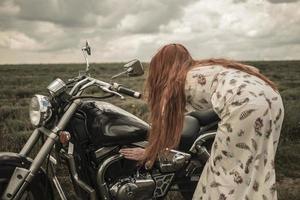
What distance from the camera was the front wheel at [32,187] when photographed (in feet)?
13.6

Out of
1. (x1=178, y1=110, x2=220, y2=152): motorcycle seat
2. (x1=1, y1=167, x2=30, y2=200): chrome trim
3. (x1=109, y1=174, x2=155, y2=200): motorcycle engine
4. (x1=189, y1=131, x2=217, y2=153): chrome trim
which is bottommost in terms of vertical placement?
(x1=109, y1=174, x2=155, y2=200): motorcycle engine

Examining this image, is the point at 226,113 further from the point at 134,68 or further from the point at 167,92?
the point at 134,68

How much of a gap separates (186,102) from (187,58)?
1.01 ft

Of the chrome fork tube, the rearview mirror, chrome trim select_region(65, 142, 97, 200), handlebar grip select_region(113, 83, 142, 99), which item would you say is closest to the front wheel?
the chrome fork tube

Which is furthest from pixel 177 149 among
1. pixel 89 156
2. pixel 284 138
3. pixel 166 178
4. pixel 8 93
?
pixel 8 93

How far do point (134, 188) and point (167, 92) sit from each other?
1.01m

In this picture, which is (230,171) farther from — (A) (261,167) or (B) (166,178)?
(B) (166,178)

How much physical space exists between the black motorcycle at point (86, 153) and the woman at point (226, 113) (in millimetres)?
335

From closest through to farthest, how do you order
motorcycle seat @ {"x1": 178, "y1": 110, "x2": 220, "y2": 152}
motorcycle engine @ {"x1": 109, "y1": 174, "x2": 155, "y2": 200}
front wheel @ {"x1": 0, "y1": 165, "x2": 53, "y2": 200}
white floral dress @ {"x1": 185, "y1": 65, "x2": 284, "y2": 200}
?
1. white floral dress @ {"x1": 185, "y1": 65, "x2": 284, "y2": 200}
2. front wheel @ {"x1": 0, "y1": 165, "x2": 53, "y2": 200}
3. motorcycle engine @ {"x1": 109, "y1": 174, "x2": 155, "y2": 200}
4. motorcycle seat @ {"x1": 178, "y1": 110, "x2": 220, "y2": 152}

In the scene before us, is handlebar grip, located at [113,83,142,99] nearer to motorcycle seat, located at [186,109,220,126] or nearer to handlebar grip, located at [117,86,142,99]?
handlebar grip, located at [117,86,142,99]

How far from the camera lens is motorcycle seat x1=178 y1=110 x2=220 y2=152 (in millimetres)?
4625

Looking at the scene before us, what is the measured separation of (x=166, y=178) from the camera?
4.52 m

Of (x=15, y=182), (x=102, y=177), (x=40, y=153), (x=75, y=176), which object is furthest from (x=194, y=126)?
(x=15, y=182)

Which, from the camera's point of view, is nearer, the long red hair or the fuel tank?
the long red hair
